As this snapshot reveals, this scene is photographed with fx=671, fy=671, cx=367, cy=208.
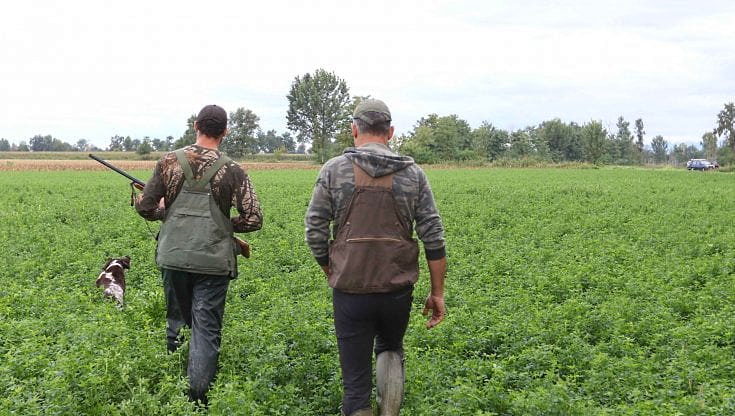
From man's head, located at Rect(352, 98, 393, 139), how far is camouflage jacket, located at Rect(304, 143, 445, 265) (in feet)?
0.32

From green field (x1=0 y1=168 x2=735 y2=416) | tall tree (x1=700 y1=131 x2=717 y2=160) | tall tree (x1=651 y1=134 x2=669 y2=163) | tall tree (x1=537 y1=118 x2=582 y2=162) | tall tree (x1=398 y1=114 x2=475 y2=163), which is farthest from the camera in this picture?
tall tree (x1=651 y1=134 x2=669 y2=163)

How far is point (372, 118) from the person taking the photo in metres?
4.21

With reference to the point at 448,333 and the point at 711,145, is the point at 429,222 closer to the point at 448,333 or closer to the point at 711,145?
the point at 448,333

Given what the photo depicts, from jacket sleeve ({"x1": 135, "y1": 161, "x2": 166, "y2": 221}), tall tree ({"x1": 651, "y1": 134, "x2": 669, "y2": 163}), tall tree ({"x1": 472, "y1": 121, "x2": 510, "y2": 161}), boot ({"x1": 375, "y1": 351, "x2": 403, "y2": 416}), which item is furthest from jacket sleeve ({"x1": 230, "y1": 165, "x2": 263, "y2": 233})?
tall tree ({"x1": 651, "y1": 134, "x2": 669, "y2": 163})

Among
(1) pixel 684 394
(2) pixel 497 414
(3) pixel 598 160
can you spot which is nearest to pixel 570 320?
(1) pixel 684 394

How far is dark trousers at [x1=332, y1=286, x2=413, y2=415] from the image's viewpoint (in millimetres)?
4219

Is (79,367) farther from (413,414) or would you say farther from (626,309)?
(626,309)

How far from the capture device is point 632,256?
11906 mm

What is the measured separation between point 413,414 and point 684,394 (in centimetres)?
241

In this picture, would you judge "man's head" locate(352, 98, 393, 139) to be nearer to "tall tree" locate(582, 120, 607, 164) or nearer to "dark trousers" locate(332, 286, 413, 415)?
"dark trousers" locate(332, 286, 413, 415)

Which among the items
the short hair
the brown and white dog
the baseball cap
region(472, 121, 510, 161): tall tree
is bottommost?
the brown and white dog

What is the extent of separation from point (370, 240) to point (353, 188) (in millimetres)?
338

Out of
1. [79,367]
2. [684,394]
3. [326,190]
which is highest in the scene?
[326,190]

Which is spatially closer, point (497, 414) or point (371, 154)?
point (371, 154)
